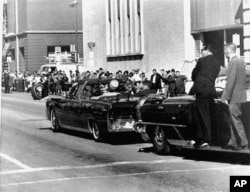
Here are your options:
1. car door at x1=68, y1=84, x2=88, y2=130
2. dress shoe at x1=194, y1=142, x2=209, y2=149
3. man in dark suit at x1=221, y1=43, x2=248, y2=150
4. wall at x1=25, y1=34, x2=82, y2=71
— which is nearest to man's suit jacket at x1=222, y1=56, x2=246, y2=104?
man in dark suit at x1=221, y1=43, x2=248, y2=150

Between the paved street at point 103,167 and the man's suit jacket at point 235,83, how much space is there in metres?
1.05

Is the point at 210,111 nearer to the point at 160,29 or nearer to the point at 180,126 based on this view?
the point at 180,126

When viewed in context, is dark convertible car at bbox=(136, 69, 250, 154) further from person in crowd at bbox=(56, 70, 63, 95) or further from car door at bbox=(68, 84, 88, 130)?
person in crowd at bbox=(56, 70, 63, 95)

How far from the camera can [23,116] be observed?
22297 mm

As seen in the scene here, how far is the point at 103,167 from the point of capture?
10414 mm

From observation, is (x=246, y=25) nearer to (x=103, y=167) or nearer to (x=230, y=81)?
(x=230, y=81)

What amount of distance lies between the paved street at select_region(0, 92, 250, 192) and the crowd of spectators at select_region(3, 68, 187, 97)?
13.0 ft

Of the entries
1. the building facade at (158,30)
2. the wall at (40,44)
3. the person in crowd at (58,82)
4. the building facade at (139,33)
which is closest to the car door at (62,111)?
the building facade at (158,30)

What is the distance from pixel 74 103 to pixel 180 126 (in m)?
4.69

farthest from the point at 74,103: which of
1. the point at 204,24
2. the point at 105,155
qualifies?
the point at 204,24

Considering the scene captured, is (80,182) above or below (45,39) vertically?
below

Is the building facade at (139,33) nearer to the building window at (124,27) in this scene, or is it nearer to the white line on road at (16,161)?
the building window at (124,27)

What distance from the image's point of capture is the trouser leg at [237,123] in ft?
33.1

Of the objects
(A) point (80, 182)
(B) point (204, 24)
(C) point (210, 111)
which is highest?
(B) point (204, 24)
